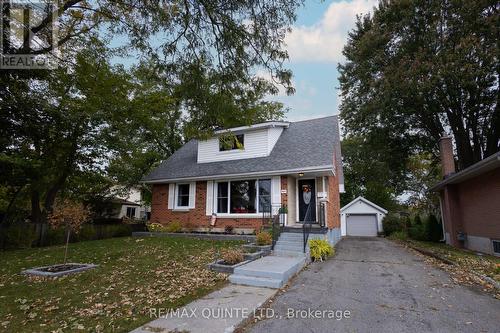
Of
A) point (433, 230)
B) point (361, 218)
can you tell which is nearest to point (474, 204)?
point (433, 230)

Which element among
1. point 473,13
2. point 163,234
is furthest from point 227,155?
point 473,13

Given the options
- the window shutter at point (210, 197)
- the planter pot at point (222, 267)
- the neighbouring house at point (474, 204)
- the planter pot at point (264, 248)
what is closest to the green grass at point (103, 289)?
the planter pot at point (222, 267)

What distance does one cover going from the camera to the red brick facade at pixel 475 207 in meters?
11.0

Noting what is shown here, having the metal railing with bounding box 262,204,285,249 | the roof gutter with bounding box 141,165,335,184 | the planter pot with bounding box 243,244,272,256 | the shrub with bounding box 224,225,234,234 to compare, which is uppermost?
the roof gutter with bounding box 141,165,335,184

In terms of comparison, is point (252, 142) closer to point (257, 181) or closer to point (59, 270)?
point (257, 181)

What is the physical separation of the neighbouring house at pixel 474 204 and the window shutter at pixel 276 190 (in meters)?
7.50

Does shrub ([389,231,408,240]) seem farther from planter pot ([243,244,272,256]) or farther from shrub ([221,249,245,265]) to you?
Result: shrub ([221,249,245,265])

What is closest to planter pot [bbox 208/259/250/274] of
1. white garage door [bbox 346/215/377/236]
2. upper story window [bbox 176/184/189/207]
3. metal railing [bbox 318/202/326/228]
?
metal railing [bbox 318/202/326/228]

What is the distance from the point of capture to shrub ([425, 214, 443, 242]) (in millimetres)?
18141

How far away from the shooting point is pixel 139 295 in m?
5.46

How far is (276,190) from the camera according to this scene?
514 inches

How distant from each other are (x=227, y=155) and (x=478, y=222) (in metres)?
12.1

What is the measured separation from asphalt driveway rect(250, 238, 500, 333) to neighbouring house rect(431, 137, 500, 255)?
5121 mm

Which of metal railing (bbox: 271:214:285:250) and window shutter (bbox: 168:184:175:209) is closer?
metal railing (bbox: 271:214:285:250)
